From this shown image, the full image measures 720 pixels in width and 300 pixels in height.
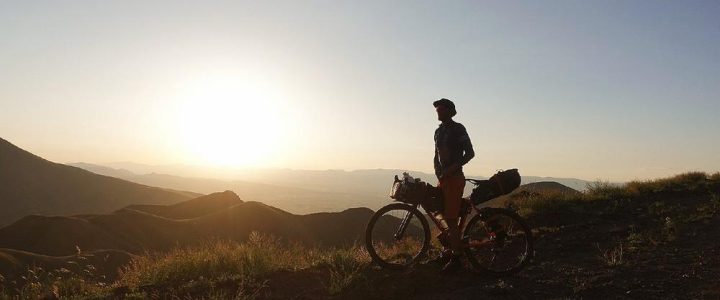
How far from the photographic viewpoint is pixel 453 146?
7008 mm

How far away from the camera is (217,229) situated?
5516cm

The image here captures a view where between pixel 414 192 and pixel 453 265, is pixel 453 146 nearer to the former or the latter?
pixel 414 192

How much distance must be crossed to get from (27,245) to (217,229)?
18872mm

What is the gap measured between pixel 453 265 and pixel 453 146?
1.68 metres

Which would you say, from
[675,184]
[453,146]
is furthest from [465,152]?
[675,184]

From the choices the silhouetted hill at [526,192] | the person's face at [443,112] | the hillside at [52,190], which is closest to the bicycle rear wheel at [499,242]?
the person's face at [443,112]

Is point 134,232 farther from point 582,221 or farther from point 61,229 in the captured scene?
point 582,221

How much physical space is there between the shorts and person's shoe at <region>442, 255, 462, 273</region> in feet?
1.99

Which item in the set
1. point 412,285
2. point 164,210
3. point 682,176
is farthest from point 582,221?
point 164,210

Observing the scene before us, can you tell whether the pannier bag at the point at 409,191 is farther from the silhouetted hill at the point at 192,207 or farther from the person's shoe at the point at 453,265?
the silhouetted hill at the point at 192,207

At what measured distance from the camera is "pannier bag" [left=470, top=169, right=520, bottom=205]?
6.93 metres

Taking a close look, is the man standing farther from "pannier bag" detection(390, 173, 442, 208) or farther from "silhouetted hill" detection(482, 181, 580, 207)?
"silhouetted hill" detection(482, 181, 580, 207)

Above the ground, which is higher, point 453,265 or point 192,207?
point 453,265

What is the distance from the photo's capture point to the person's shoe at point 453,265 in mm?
6999
